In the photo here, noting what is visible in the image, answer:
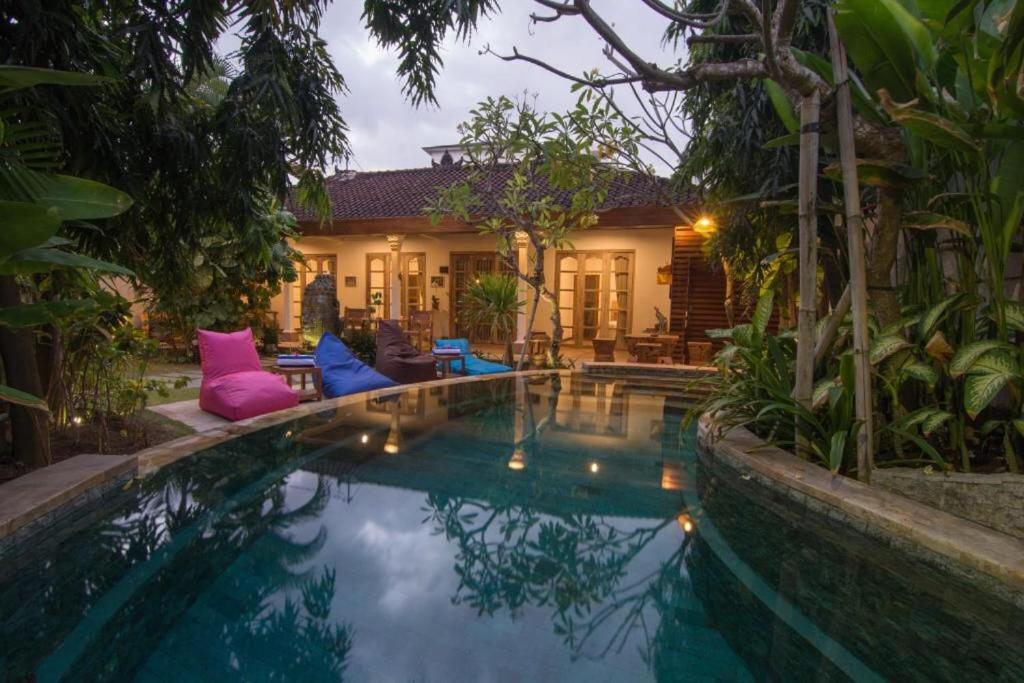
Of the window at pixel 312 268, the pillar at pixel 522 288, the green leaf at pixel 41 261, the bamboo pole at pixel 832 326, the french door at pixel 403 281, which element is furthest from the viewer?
the window at pixel 312 268

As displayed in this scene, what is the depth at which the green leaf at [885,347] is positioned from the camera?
255cm

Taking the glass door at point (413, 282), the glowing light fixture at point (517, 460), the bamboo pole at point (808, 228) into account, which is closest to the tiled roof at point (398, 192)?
the glass door at point (413, 282)

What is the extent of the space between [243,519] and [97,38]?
8.32ft

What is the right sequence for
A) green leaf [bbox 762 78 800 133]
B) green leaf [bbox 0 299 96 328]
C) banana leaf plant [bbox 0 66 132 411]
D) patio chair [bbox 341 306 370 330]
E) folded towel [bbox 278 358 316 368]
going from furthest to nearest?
patio chair [bbox 341 306 370 330] → folded towel [bbox 278 358 316 368] → green leaf [bbox 762 78 800 133] → green leaf [bbox 0 299 96 328] → banana leaf plant [bbox 0 66 132 411]

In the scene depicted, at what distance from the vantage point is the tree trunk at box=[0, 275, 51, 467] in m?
2.73

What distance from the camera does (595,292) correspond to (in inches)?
490

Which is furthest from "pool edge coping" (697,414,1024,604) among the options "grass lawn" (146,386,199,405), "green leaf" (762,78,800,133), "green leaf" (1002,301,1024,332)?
"grass lawn" (146,386,199,405)

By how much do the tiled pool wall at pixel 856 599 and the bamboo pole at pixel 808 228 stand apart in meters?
0.74

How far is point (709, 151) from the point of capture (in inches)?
195

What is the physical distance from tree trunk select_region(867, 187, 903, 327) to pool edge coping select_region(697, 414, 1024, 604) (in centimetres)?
92

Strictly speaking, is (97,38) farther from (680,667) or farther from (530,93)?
(530,93)

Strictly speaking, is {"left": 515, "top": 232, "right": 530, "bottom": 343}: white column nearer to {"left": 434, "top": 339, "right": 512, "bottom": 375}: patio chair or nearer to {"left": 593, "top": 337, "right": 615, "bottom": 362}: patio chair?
{"left": 593, "top": 337, "right": 615, "bottom": 362}: patio chair

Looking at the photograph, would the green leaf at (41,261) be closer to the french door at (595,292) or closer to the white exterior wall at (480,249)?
the white exterior wall at (480,249)

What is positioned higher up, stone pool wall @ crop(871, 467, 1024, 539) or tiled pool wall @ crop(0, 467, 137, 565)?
stone pool wall @ crop(871, 467, 1024, 539)
